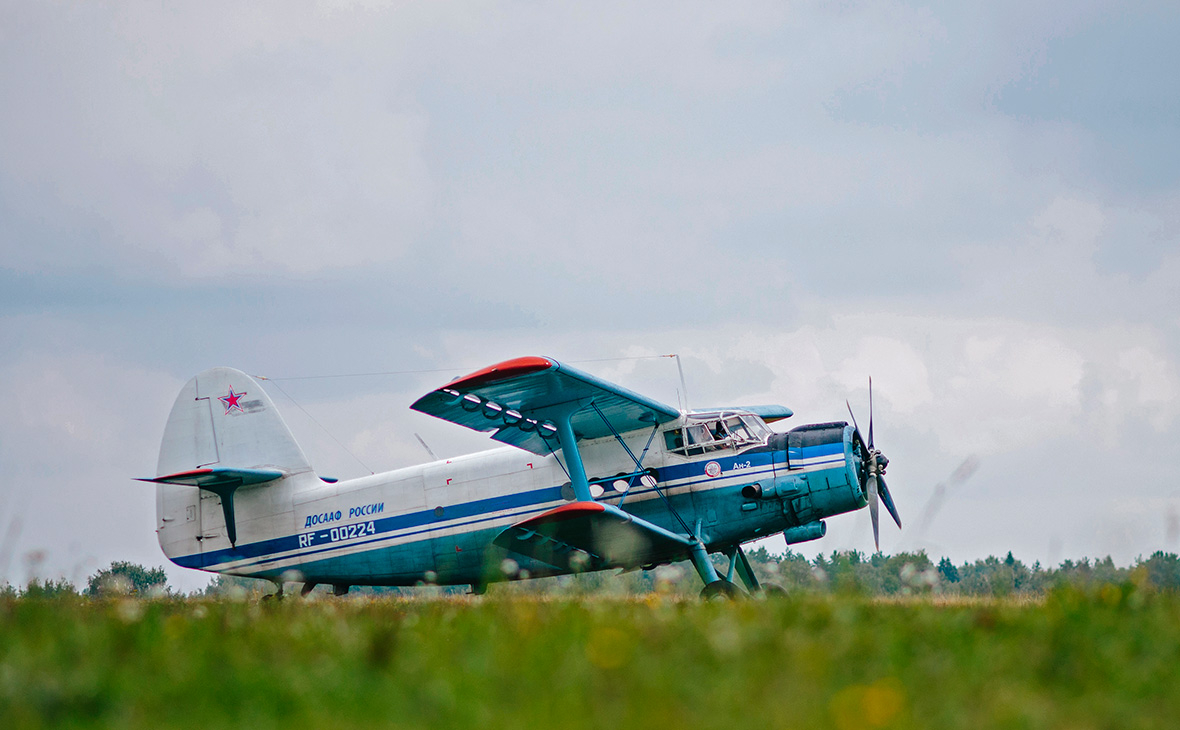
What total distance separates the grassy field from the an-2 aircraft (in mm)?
7940

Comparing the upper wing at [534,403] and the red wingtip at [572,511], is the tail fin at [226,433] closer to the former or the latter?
the upper wing at [534,403]

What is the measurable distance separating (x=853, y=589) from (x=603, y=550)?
8.72 m

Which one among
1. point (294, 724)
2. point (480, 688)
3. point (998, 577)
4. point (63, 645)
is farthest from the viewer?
point (998, 577)

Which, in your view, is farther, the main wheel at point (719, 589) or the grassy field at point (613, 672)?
the main wheel at point (719, 589)

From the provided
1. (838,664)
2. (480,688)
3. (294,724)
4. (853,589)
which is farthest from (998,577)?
(294,724)

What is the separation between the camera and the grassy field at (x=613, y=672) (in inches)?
118

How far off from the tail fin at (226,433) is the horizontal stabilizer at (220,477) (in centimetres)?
30

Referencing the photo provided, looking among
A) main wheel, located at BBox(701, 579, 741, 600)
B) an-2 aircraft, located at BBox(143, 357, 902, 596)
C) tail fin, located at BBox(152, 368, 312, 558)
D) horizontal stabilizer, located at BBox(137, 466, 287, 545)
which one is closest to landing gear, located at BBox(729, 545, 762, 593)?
an-2 aircraft, located at BBox(143, 357, 902, 596)

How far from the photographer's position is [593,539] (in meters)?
13.6

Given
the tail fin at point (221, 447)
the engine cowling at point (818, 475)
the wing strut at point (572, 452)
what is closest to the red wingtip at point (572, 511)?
the wing strut at point (572, 452)

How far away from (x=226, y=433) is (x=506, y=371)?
7834mm

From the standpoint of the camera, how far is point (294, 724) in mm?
2941

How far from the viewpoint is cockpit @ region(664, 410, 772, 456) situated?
46.9ft

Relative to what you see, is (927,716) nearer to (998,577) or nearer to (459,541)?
(998,577)
